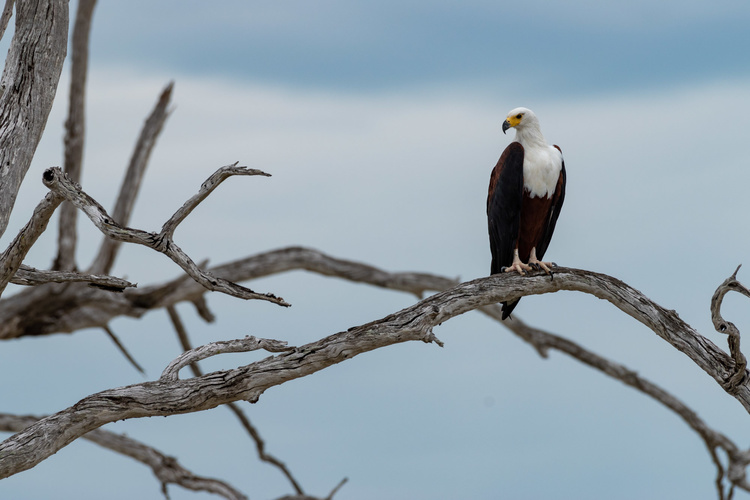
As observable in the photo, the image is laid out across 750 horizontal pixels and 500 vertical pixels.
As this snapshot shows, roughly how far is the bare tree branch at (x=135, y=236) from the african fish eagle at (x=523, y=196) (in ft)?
5.46

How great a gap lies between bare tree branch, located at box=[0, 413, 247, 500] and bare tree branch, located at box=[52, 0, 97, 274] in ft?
4.65

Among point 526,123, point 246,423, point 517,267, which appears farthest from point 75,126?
point 517,267

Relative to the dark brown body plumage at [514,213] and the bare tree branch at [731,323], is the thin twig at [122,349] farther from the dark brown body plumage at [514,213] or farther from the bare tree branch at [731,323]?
the bare tree branch at [731,323]

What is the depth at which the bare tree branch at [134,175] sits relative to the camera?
7.50m

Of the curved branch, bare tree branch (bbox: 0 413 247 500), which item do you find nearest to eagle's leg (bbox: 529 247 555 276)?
the curved branch

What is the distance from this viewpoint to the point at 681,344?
4082 millimetres

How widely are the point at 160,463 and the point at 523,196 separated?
3.85 metres

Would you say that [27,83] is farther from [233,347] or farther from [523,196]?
[523,196]

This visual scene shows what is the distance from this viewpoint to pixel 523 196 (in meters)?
4.73

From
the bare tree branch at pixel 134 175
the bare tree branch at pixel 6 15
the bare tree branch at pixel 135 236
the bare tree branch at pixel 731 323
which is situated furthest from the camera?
the bare tree branch at pixel 134 175

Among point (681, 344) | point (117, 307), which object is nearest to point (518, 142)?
point (681, 344)

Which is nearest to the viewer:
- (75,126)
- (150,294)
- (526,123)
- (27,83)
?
(27,83)

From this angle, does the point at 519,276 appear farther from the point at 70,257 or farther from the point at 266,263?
the point at 70,257

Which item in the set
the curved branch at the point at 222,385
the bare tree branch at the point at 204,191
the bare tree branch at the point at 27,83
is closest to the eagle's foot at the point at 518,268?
the curved branch at the point at 222,385
